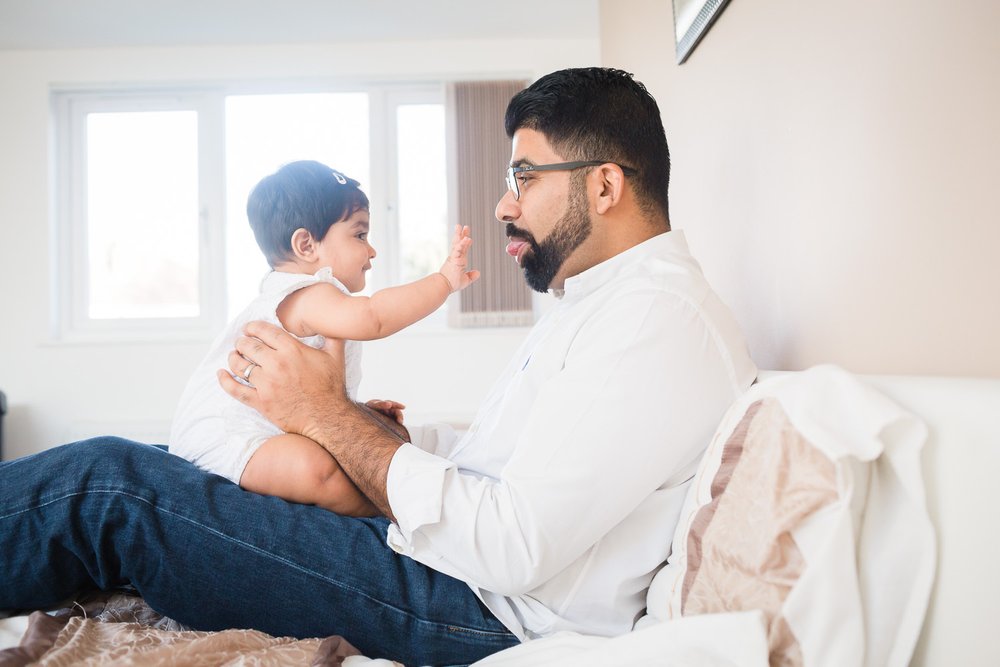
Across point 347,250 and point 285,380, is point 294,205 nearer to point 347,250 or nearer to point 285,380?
point 347,250

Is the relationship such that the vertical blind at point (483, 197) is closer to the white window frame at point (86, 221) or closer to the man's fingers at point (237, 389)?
the white window frame at point (86, 221)

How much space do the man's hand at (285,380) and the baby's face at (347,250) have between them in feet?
1.11

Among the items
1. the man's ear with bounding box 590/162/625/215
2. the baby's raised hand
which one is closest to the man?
the man's ear with bounding box 590/162/625/215

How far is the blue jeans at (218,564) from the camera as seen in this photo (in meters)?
1.17

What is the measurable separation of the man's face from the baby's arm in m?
0.12

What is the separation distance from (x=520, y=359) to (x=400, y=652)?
2.16ft

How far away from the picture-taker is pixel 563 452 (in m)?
1.04

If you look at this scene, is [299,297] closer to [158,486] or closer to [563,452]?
[158,486]

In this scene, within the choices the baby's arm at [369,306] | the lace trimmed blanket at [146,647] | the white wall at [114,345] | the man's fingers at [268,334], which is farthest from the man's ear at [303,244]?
the white wall at [114,345]

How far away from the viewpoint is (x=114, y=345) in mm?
4766

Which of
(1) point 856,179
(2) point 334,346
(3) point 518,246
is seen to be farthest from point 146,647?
(1) point 856,179

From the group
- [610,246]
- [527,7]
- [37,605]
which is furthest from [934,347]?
[527,7]

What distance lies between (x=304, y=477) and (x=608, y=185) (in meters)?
0.81

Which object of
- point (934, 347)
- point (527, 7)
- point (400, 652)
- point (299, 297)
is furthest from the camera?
point (527, 7)
